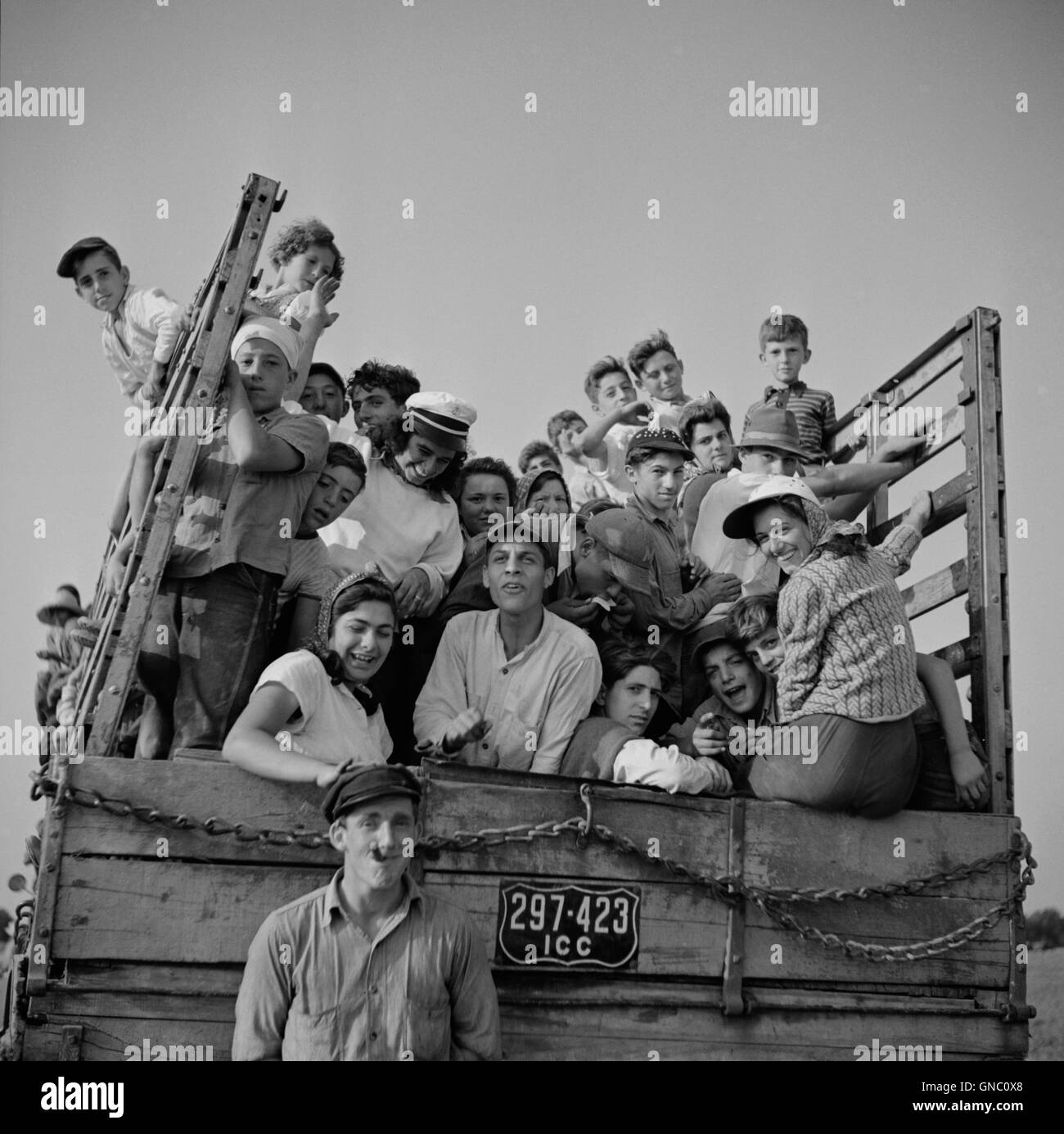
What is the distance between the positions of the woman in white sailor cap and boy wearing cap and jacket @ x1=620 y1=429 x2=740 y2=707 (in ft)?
2.64

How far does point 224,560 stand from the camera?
509cm

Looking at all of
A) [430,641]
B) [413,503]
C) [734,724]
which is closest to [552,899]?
[734,724]

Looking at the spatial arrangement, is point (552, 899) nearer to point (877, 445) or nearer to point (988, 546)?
point (988, 546)

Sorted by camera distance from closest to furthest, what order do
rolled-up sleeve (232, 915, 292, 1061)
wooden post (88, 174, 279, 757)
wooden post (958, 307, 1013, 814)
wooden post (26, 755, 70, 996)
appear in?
rolled-up sleeve (232, 915, 292, 1061) → wooden post (26, 755, 70, 996) → wooden post (88, 174, 279, 757) → wooden post (958, 307, 1013, 814)

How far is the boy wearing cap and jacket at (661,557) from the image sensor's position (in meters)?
6.08

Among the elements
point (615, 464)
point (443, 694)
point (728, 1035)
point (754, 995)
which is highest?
point (615, 464)

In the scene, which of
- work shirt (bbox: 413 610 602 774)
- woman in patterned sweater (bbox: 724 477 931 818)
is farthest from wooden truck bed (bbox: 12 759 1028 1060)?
work shirt (bbox: 413 610 602 774)

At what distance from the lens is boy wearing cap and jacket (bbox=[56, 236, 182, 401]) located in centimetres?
654

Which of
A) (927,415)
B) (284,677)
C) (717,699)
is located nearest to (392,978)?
(284,677)

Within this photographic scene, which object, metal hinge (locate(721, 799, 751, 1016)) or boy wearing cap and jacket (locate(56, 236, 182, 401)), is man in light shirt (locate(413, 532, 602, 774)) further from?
boy wearing cap and jacket (locate(56, 236, 182, 401))

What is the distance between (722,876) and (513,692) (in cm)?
111

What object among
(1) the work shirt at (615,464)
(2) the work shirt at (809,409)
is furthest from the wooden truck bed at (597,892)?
(1) the work shirt at (615,464)

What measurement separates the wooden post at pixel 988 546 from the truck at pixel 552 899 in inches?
5.8
